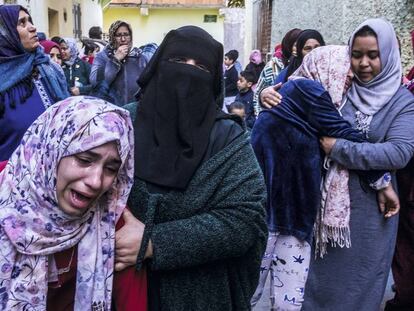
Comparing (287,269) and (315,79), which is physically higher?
(315,79)

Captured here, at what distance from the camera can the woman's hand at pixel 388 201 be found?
2730 mm

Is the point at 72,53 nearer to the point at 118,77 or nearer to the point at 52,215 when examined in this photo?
the point at 118,77

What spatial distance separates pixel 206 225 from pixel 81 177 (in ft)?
1.38

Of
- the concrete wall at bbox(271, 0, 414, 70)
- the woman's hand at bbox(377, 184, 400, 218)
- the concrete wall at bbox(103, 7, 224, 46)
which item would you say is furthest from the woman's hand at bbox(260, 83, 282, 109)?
the concrete wall at bbox(103, 7, 224, 46)

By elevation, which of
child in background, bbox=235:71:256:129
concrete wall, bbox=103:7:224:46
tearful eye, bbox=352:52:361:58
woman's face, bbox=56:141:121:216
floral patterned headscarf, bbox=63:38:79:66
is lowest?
concrete wall, bbox=103:7:224:46

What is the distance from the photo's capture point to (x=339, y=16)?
336 inches

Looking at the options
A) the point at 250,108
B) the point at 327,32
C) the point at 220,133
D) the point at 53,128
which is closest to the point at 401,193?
the point at 220,133

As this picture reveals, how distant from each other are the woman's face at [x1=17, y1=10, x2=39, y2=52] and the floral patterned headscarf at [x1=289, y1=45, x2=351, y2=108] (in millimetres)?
1858

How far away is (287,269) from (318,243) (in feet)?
0.72

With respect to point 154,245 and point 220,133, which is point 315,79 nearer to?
point 220,133

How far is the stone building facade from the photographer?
6.63 m

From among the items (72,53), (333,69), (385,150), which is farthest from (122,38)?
(385,150)

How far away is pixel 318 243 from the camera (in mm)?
2877

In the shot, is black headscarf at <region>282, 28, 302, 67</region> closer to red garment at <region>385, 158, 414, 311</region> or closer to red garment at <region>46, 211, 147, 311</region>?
red garment at <region>385, 158, 414, 311</region>
